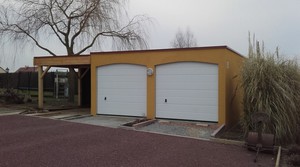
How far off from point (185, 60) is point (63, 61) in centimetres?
615

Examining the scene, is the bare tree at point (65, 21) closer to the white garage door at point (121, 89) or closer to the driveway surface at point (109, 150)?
the white garage door at point (121, 89)

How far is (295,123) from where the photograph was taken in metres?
7.62

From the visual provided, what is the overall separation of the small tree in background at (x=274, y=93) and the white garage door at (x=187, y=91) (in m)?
1.89

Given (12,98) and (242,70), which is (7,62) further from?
(242,70)

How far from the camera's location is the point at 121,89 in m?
11.9

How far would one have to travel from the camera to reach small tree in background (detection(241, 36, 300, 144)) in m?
7.39

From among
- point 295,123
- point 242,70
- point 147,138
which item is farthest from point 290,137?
point 147,138

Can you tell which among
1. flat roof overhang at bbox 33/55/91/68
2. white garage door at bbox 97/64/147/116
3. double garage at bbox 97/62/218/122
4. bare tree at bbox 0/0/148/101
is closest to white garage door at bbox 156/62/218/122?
double garage at bbox 97/62/218/122

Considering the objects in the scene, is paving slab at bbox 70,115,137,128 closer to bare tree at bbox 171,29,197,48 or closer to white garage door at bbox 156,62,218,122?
white garage door at bbox 156,62,218,122

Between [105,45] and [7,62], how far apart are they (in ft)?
20.0

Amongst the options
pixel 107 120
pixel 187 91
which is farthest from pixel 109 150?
pixel 187 91

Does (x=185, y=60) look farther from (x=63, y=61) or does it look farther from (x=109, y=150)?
(x=63, y=61)

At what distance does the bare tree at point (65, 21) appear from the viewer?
16.6 meters

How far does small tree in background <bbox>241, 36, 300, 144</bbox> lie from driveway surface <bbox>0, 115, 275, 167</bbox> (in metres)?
1.29
